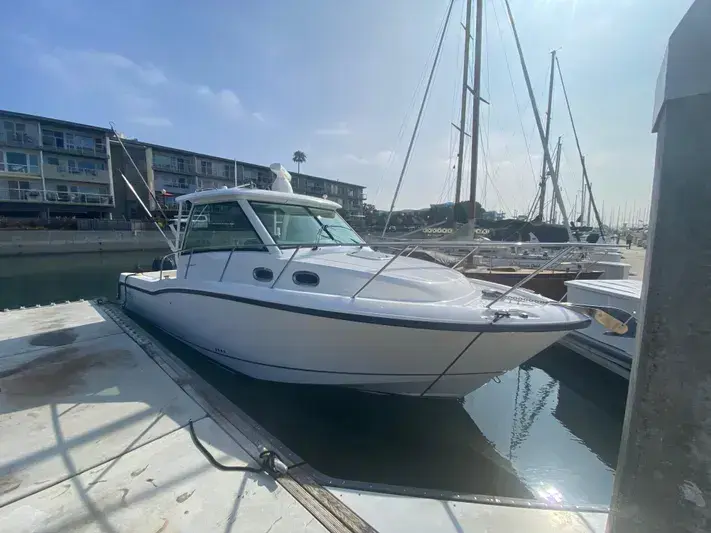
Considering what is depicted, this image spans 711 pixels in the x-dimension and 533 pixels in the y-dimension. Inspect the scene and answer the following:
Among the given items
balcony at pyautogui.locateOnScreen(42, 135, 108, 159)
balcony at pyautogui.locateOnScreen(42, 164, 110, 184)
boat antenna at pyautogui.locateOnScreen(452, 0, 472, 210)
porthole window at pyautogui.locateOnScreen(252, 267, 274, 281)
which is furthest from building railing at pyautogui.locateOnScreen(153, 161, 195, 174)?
porthole window at pyautogui.locateOnScreen(252, 267, 274, 281)

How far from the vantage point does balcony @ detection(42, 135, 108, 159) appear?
29.6 m

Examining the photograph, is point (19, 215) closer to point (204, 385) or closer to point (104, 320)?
point (104, 320)

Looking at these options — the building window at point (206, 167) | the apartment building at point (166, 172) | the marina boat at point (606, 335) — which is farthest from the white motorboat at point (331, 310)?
the building window at point (206, 167)

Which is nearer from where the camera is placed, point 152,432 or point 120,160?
point 152,432

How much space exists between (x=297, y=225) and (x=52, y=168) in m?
35.3

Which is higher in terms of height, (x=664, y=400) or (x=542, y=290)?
(x=664, y=400)

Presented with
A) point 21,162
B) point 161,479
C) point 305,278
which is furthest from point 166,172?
point 161,479

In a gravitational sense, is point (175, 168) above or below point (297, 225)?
above

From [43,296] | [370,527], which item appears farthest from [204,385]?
[43,296]

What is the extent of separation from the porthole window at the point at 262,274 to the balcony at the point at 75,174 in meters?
35.3

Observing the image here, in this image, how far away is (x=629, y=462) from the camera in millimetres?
1246

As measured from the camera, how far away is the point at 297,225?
5062 mm

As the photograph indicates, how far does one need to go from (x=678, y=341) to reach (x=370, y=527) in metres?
1.92

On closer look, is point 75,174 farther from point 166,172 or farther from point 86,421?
point 86,421
